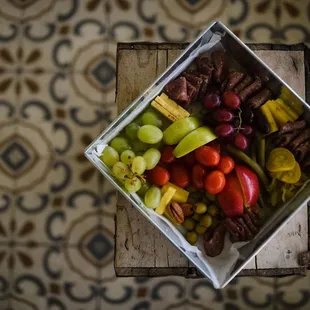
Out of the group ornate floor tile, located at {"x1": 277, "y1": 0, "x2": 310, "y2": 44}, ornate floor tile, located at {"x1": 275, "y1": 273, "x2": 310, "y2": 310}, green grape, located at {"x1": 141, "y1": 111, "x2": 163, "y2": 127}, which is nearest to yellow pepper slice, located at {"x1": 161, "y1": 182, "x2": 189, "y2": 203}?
green grape, located at {"x1": 141, "y1": 111, "x2": 163, "y2": 127}

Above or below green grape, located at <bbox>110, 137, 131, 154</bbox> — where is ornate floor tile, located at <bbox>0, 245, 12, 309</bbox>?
below

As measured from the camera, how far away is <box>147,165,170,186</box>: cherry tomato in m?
0.83

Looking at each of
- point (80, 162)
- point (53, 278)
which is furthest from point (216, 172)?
point (53, 278)

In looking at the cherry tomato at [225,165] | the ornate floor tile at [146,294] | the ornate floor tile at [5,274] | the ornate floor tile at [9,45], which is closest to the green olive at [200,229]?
the cherry tomato at [225,165]

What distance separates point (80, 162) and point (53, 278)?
0.30m

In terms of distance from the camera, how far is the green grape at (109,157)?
82 centimetres

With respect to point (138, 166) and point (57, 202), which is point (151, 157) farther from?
point (57, 202)

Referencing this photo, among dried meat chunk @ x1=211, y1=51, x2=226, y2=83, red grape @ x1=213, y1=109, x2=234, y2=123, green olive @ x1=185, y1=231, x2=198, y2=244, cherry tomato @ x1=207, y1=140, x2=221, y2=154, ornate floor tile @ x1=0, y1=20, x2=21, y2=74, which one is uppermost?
ornate floor tile @ x1=0, y1=20, x2=21, y2=74

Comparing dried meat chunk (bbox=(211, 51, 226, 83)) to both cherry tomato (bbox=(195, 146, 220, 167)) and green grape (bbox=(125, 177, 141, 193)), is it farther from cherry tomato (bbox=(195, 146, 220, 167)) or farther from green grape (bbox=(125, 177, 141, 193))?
green grape (bbox=(125, 177, 141, 193))

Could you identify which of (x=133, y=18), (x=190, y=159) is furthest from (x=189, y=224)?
(x=133, y=18)

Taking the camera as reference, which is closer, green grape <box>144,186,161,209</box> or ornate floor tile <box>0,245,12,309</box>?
green grape <box>144,186,161,209</box>

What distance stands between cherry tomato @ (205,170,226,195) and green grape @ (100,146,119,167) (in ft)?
0.53

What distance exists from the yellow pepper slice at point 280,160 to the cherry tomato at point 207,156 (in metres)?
0.10

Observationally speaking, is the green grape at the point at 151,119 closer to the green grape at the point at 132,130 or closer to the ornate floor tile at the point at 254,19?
the green grape at the point at 132,130
